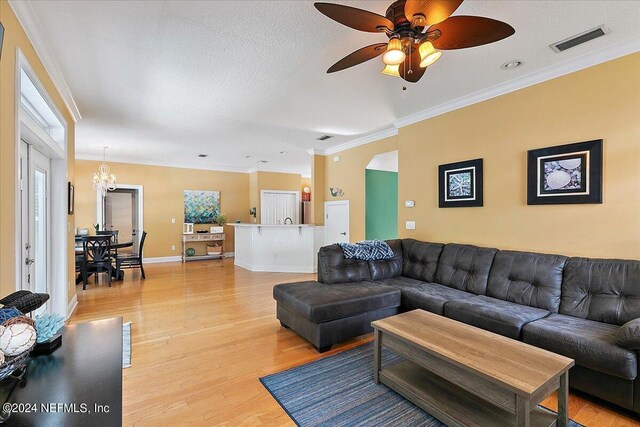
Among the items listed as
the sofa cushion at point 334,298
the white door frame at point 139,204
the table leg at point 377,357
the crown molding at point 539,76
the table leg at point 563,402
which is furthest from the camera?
the white door frame at point 139,204

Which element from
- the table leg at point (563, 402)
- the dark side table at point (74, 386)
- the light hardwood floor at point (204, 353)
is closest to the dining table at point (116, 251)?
the light hardwood floor at point (204, 353)

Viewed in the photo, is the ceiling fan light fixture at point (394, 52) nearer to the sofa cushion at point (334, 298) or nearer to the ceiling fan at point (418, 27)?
the ceiling fan at point (418, 27)

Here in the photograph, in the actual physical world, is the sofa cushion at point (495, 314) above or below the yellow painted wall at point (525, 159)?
below

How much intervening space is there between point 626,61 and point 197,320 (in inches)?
197

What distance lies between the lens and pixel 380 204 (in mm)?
6148

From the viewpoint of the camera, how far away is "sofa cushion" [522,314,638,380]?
1.86 metres

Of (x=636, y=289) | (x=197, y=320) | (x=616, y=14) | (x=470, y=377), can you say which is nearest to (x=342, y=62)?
(x=616, y=14)

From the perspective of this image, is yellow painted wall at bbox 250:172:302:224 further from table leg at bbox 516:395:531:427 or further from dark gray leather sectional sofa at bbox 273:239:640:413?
table leg at bbox 516:395:531:427

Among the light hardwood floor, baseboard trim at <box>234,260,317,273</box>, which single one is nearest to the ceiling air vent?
the light hardwood floor

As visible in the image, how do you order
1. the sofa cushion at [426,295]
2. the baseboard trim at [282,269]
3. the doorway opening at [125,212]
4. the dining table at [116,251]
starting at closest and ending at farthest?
the sofa cushion at [426,295] < the dining table at [116,251] < the baseboard trim at [282,269] < the doorway opening at [125,212]

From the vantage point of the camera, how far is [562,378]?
1.71m

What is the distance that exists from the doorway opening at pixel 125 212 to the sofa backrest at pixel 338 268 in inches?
250

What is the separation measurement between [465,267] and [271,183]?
690 centimetres

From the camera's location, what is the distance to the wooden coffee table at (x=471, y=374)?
61.0 inches
